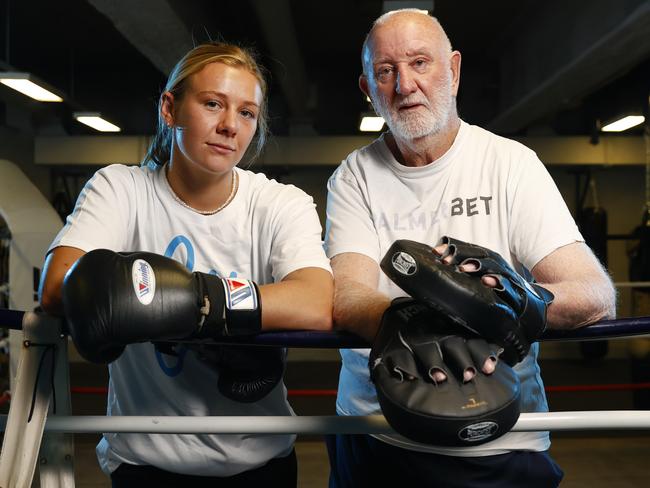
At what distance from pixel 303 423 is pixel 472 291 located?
0.36m

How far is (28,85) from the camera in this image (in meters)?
5.66

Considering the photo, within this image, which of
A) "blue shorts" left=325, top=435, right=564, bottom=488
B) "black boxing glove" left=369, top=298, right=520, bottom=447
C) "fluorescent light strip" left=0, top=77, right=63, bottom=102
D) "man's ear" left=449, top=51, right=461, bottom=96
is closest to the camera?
"black boxing glove" left=369, top=298, right=520, bottom=447

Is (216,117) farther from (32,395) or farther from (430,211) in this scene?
(32,395)

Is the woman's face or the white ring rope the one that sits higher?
the woman's face

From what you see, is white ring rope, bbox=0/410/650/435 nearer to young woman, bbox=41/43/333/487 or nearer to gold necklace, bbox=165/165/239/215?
young woman, bbox=41/43/333/487

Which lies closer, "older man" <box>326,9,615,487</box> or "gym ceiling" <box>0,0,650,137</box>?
"older man" <box>326,9,615,487</box>

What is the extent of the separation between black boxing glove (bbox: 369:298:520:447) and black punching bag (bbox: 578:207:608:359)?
7900mm

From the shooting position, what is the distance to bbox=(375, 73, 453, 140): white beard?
4.74ft

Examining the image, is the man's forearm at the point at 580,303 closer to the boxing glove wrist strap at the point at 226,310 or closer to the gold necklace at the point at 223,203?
the boxing glove wrist strap at the point at 226,310

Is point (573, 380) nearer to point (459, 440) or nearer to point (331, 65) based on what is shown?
point (331, 65)

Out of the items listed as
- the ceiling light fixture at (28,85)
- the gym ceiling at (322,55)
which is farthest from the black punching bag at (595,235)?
the ceiling light fixture at (28,85)

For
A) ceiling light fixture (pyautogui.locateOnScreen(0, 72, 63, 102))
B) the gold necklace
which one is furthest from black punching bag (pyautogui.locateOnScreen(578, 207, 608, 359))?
the gold necklace

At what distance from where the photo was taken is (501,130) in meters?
7.99

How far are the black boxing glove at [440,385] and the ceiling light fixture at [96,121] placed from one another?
698cm
